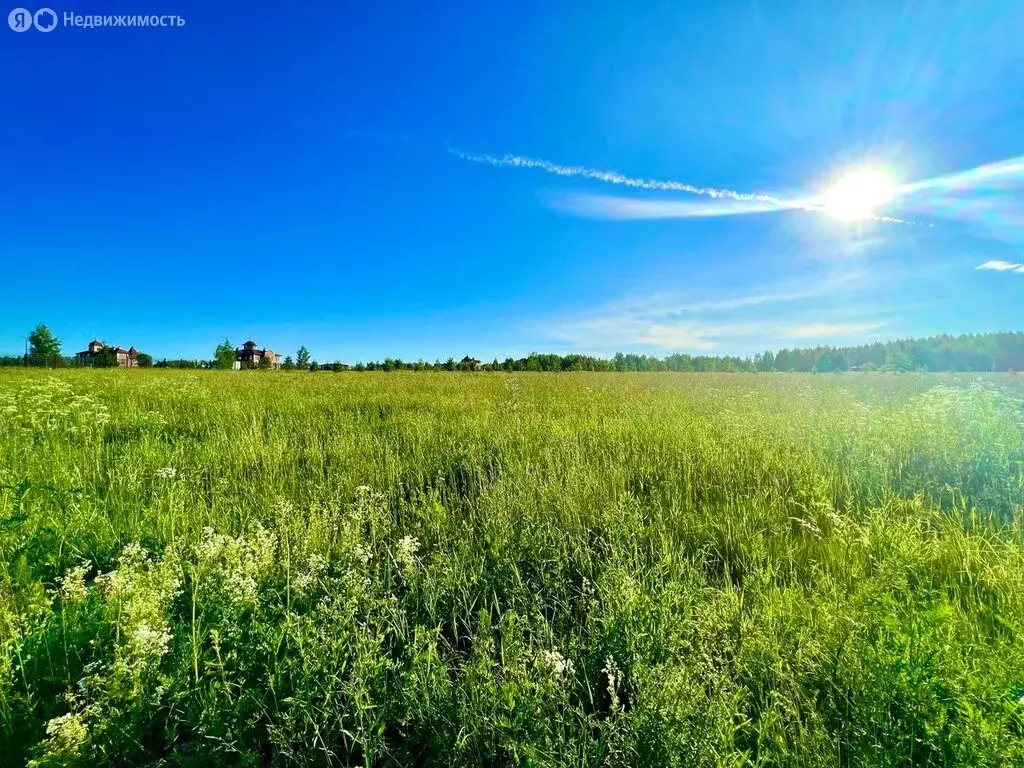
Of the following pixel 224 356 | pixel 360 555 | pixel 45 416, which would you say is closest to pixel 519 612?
pixel 360 555

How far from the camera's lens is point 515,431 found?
6.87m

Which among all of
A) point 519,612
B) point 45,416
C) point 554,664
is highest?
point 45,416

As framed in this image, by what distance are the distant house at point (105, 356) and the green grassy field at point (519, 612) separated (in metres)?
106

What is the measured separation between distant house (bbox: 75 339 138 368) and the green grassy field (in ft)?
347

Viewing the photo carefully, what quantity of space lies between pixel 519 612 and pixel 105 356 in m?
118

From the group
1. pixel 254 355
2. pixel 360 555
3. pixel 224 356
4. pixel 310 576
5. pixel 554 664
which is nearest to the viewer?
pixel 554 664

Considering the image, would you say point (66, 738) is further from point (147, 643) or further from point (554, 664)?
point (554, 664)

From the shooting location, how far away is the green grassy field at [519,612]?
5.02 feet

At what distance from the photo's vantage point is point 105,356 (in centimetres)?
8675

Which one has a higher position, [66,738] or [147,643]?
[147,643]

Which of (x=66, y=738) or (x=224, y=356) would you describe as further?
(x=224, y=356)

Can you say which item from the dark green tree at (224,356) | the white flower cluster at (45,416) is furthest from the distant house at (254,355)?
the white flower cluster at (45,416)

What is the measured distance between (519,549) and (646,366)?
232 ft

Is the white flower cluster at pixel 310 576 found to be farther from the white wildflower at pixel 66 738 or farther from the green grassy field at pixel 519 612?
the white wildflower at pixel 66 738
